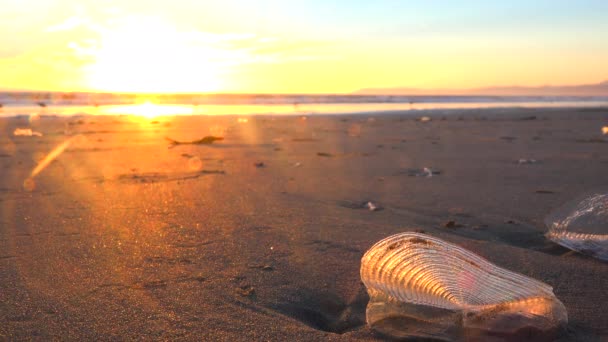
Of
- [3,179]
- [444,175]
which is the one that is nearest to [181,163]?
[3,179]

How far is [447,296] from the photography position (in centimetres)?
151

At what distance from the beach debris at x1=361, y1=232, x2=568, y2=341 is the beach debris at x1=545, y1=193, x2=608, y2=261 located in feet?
2.49

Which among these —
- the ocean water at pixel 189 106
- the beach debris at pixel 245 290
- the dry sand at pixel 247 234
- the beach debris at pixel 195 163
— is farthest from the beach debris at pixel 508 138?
the ocean water at pixel 189 106

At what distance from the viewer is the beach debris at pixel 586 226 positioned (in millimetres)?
2055

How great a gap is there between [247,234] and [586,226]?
1398mm

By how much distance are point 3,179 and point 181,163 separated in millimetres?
1459

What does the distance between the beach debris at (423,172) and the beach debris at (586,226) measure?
192cm

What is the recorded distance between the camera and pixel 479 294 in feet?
4.86

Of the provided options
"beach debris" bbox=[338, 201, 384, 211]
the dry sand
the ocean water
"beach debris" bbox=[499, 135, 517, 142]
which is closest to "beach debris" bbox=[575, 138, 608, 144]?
"beach debris" bbox=[499, 135, 517, 142]

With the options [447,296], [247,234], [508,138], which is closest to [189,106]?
[508,138]

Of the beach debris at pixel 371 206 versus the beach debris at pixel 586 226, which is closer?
the beach debris at pixel 586 226

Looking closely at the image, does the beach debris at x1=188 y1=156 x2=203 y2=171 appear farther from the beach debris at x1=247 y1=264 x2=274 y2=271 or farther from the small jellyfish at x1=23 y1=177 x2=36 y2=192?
the beach debris at x1=247 y1=264 x2=274 y2=271

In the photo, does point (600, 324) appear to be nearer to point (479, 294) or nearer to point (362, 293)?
point (479, 294)

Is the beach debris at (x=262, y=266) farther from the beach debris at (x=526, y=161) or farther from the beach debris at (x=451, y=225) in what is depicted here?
the beach debris at (x=526, y=161)
